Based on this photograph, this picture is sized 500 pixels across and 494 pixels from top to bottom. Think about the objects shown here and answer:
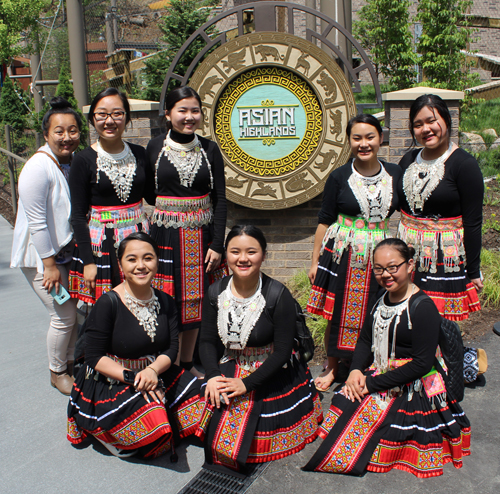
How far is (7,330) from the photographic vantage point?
430cm

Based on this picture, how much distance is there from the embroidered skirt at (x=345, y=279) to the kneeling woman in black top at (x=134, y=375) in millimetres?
925

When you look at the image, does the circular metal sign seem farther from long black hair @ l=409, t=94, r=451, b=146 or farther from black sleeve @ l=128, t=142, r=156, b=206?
long black hair @ l=409, t=94, r=451, b=146

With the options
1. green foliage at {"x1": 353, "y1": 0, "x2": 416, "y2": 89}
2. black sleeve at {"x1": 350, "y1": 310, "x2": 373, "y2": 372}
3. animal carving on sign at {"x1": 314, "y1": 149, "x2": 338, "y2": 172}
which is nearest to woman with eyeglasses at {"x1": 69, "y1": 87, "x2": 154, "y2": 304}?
black sleeve at {"x1": 350, "y1": 310, "x2": 373, "y2": 372}

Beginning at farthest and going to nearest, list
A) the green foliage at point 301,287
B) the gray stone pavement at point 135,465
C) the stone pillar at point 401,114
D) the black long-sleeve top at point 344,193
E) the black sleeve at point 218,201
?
the green foliage at point 301,287
the stone pillar at point 401,114
the black sleeve at point 218,201
the black long-sleeve top at point 344,193
the gray stone pavement at point 135,465

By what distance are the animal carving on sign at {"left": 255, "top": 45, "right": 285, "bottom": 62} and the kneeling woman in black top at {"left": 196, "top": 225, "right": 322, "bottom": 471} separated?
7.45 feet

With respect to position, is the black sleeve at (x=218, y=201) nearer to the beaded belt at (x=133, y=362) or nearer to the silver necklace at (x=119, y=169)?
the silver necklace at (x=119, y=169)

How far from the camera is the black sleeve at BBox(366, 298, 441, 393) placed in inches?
97.7

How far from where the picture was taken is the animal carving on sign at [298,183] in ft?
14.8

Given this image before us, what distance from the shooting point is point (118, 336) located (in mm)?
2660

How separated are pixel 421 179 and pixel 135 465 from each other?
2.09m

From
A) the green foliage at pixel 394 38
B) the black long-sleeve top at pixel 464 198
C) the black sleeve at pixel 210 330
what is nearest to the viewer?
the black sleeve at pixel 210 330

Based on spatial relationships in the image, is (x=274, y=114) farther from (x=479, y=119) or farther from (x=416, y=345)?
(x=479, y=119)

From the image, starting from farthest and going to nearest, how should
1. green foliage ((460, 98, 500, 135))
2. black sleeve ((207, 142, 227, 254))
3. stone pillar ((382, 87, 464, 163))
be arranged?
green foliage ((460, 98, 500, 135))
stone pillar ((382, 87, 464, 163))
black sleeve ((207, 142, 227, 254))

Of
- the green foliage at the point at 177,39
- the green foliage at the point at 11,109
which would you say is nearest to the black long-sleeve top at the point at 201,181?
the green foliage at the point at 177,39
